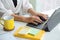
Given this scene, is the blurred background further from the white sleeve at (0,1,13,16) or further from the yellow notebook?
the yellow notebook

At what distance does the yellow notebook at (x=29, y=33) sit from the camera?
3.62 ft

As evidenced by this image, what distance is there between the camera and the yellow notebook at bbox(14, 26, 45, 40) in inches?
43.4

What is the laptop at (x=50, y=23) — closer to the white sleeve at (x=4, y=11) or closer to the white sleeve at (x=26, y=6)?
the white sleeve at (x=4, y=11)

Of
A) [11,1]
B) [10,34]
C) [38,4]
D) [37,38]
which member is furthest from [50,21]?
[38,4]

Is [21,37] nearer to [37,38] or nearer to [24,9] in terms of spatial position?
[37,38]

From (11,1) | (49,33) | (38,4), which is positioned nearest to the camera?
(49,33)

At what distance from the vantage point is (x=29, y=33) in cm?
113

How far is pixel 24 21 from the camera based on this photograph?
4.54ft

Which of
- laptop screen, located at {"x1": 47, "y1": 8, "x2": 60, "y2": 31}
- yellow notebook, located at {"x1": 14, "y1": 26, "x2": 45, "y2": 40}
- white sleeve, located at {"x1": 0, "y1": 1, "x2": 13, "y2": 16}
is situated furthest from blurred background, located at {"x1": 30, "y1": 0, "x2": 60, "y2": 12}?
yellow notebook, located at {"x1": 14, "y1": 26, "x2": 45, "y2": 40}

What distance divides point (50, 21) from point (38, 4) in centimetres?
153

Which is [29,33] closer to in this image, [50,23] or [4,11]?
[50,23]

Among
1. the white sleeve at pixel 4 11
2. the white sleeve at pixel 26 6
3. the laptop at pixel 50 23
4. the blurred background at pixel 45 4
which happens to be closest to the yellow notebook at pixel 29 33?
the laptop at pixel 50 23

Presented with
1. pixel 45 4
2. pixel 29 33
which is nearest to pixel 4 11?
pixel 29 33

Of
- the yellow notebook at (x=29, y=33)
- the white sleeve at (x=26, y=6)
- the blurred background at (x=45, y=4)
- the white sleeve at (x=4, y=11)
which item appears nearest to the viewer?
the yellow notebook at (x=29, y=33)
